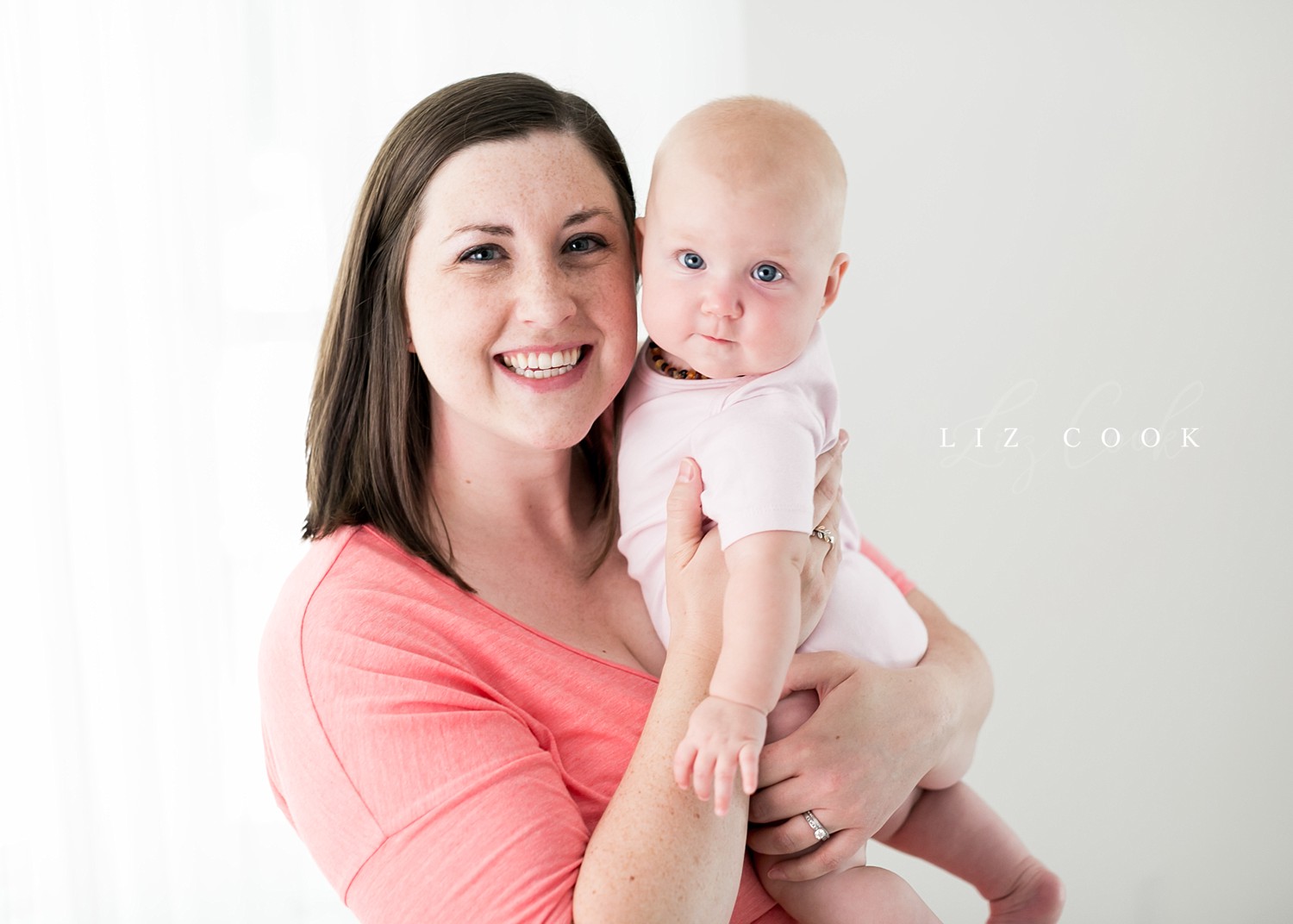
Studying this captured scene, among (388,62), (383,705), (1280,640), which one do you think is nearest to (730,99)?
(383,705)

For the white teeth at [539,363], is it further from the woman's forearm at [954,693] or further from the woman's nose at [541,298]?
the woman's forearm at [954,693]

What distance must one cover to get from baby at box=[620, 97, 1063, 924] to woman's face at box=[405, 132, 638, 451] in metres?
0.07

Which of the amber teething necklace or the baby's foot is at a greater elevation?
the amber teething necklace

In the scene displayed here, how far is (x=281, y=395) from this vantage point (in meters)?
2.79

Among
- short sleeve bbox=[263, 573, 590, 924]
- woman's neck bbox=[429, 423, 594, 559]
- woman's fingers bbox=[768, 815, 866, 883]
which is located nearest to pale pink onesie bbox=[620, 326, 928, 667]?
woman's neck bbox=[429, 423, 594, 559]

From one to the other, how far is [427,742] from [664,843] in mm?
253

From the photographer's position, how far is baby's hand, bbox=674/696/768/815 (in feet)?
3.51

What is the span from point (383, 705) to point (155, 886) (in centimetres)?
205

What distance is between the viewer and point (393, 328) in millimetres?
1413

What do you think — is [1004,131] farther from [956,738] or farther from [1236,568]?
[956,738]

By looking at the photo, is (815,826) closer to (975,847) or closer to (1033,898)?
(975,847)

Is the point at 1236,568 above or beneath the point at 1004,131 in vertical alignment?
beneath

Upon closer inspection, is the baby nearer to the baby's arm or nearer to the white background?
the baby's arm

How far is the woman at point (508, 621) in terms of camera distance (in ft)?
3.59
